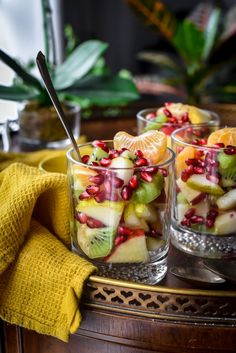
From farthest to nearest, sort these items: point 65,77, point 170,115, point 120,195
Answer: point 65,77 < point 170,115 < point 120,195

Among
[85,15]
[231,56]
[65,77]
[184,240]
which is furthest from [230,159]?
[85,15]

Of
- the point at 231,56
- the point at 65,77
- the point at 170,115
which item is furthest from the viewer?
the point at 231,56

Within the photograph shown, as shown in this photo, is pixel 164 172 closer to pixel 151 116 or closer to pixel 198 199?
pixel 198 199

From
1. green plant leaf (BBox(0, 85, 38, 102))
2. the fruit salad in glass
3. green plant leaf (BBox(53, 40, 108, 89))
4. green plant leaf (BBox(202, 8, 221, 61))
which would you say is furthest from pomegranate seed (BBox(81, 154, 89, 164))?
green plant leaf (BBox(202, 8, 221, 61))

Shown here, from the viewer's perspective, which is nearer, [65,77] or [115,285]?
[115,285]

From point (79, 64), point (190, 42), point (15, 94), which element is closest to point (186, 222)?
point (15, 94)

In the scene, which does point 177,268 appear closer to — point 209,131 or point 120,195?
point 120,195

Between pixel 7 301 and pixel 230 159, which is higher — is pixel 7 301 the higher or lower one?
the lower one
